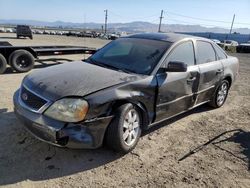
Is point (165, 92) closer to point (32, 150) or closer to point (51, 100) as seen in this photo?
point (51, 100)

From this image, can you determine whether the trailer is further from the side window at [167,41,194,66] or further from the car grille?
the side window at [167,41,194,66]

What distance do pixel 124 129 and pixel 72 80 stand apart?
38.2 inches

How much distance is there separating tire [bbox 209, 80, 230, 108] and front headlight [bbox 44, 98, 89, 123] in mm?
3615

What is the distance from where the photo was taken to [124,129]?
3.88 m

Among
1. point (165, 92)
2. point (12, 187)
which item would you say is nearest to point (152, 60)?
point (165, 92)

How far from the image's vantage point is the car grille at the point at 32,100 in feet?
11.7

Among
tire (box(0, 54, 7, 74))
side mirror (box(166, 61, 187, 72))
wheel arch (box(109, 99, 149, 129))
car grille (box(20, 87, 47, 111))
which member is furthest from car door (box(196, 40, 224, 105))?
tire (box(0, 54, 7, 74))

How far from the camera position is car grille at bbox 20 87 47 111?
355 cm

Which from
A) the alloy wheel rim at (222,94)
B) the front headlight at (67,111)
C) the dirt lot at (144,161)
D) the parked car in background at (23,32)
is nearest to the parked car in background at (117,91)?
the front headlight at (67,111)

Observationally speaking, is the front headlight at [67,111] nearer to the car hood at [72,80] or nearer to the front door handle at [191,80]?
the car hood at [72,80]

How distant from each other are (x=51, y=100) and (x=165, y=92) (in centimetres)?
181

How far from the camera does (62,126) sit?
133 inches

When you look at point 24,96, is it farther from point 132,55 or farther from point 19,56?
point 19,56

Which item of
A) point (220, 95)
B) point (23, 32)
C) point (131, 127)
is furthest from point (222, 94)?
point (23, 32)
